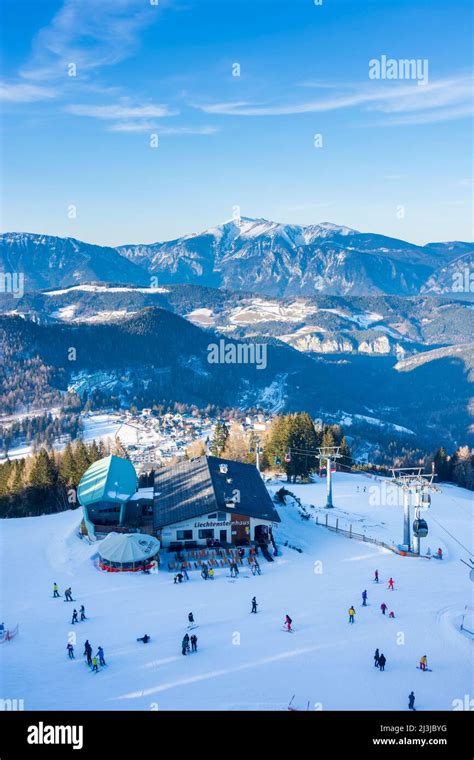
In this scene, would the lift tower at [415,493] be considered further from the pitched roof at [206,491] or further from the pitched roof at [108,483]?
the pitched roof at [108,483]

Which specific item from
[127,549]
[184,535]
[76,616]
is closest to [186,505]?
[184,535]

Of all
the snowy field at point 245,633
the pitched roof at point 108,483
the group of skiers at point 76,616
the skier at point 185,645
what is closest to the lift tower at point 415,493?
the snowy field at point 245,633

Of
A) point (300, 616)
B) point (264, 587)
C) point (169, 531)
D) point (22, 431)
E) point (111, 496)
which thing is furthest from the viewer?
point (22, 431)

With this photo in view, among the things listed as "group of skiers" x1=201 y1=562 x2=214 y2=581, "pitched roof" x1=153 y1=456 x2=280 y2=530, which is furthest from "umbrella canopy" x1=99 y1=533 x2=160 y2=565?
"group of skiers" x1=201 y1=562 x2=214 y2=581

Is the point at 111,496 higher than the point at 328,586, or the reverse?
the point at 111,496

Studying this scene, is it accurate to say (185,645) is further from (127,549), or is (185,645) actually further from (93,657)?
(127,549)

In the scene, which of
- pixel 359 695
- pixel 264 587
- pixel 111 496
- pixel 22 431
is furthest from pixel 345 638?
pixel 22 431
